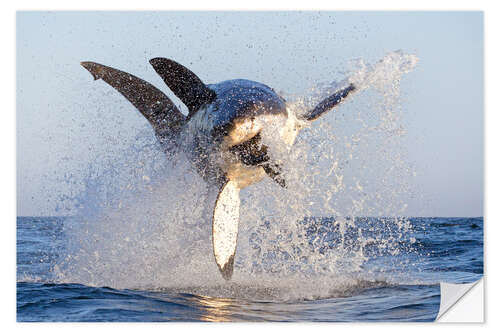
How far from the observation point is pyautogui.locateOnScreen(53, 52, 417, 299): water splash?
305 inches

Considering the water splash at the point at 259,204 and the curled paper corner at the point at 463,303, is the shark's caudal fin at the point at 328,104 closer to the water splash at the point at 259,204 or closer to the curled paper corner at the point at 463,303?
the water splash at the point at 259,204

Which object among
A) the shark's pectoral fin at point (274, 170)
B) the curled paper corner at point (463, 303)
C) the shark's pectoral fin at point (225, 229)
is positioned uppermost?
Result: the shark's pectoral fin at point (274, 170)

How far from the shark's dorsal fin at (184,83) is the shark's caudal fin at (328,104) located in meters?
1.44

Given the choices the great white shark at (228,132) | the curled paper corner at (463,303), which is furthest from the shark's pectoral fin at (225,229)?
the curled paper corner at (463,303)

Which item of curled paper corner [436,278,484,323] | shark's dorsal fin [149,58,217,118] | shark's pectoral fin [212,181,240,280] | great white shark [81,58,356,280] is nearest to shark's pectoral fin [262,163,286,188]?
great white shark [81,58,356,280]

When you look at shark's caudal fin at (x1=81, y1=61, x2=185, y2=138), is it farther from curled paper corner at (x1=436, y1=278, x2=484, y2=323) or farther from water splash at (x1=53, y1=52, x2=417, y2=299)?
curled paper corner at (x1=436, y1=278, x2=484, y2=323)

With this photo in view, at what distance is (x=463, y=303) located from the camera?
732cm

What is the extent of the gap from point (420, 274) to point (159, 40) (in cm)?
487

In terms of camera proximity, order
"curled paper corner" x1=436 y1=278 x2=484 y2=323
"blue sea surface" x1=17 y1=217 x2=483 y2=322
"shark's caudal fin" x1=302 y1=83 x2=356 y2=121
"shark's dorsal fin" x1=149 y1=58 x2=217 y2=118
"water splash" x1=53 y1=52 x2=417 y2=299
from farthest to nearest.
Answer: "shark's caudal fin" x1=302 y1=83 x2=356 y2=121 → "water splash" x1=53 y1=52 x2=417 y2=299 → "shark's dorsal fin" x1=149 y1=58 x2=217 y2=118 → "curled paper corner" x1=436 y1=278 x2=484 y2=323 → "blue sea surface" x1=17 y1=217 x2=483 y2=322

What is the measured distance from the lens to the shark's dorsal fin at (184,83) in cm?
721

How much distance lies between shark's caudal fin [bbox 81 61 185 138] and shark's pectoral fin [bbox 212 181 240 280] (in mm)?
1463

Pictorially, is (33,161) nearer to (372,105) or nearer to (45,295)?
(45,295)

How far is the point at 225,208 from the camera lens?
7.12 m
